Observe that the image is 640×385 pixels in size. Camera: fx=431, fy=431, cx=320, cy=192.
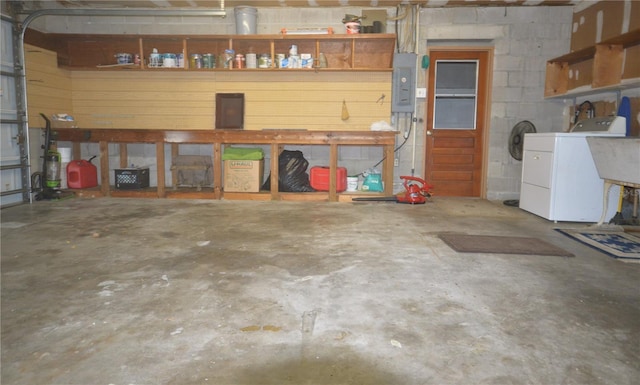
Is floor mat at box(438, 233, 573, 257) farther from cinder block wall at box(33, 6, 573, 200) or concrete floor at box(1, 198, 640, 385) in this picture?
cinder block wall at box(33, 6, 573, 200)

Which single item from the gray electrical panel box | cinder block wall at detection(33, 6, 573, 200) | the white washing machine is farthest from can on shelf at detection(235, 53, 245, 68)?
the white washing machine

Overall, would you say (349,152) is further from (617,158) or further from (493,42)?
(617,158)

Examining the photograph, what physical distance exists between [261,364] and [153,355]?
0.44 m

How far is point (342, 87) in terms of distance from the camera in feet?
20.3

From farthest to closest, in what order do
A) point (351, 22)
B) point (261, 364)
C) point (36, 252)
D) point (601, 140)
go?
point (351, 22), point (601, 140), point (36, 252), point (261, 364)

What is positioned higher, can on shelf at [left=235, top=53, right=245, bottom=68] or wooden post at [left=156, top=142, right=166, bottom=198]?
can on shelf at [left=235, top=53, right=245, bottom=68]

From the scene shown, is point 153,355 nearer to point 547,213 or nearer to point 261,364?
point 261,364

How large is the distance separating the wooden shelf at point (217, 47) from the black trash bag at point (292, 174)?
1.28 m

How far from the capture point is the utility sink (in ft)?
12.0

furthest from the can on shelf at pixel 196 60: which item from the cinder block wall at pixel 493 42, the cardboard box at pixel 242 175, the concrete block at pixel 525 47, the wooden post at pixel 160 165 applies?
the concrete block at pixel 525 47

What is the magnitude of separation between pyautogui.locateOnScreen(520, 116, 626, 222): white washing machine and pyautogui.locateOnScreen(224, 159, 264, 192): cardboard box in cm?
345

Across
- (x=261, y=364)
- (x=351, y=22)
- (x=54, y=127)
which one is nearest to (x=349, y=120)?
(x=351, y=22)

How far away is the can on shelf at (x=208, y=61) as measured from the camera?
6.11 metres

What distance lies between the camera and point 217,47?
6.29 metres
